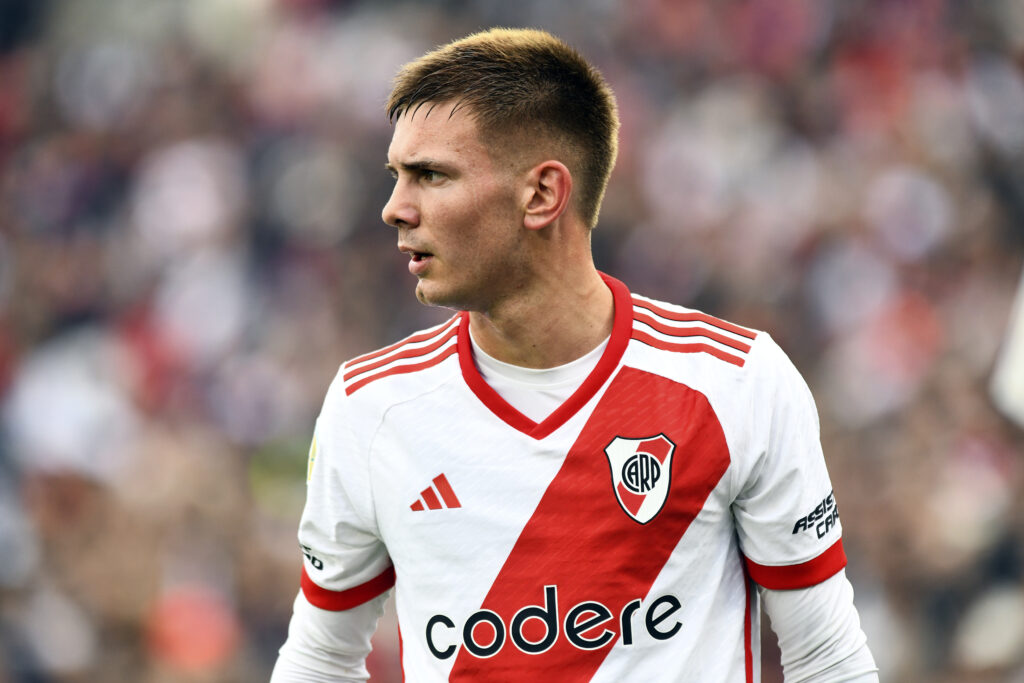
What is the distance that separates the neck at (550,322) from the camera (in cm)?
257

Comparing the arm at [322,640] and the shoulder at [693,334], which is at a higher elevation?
the shoulder at [693,334]

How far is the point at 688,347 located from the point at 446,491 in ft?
1.84

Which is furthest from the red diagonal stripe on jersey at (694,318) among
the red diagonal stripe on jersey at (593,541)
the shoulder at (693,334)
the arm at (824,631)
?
the arm at (824,631)

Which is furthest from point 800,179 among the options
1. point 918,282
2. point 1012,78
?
point 1012,78

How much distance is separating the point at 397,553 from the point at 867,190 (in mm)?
5064

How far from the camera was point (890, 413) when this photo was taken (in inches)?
260

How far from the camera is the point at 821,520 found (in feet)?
8.21

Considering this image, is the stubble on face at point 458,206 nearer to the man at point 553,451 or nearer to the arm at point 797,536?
the man at point 553,451

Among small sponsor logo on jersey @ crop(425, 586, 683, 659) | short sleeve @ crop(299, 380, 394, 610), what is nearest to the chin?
short sleeve @ crop(299, 380, 394, 610)

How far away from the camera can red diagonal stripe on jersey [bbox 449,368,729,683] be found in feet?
8.00

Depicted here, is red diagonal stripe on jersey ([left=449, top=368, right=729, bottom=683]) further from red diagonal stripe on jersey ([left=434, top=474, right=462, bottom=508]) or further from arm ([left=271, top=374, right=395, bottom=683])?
arm ([left=271, top=374, right=395, bottom=683])

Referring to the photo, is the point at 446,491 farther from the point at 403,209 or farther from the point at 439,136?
the point at 439,136

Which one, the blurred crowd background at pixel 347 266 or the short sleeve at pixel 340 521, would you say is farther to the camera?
the blurred crowd background at pixel 347 266

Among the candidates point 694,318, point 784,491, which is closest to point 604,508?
point 784,491
